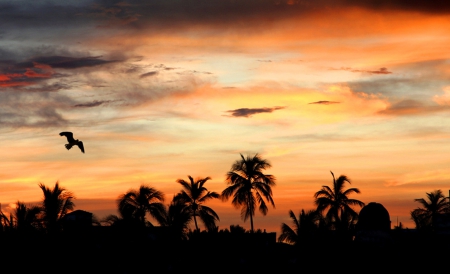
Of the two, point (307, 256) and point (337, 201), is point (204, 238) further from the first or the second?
point (337, 201)

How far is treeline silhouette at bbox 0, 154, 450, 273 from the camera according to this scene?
17875 millimetres

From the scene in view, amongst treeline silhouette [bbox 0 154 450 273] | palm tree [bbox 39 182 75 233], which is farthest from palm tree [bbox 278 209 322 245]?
palm tree [bbox 39 182 75 233]

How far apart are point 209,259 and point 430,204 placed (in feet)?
158

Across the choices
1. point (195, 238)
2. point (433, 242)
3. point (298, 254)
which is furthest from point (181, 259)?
point (433, 242)

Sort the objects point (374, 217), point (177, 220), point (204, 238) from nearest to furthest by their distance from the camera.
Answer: point (204, 238)
point (374, 217)
point (177, 220)

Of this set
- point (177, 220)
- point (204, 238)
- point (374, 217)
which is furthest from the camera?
point (177, 220)

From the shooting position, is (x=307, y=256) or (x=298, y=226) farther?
(x=298, y=226)

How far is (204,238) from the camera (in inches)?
1663

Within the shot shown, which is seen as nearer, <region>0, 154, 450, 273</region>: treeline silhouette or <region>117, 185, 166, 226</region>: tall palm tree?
<region>0, 154, 450, 273</region>: treeline silhouette

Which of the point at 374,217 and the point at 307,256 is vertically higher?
the point at 374,217

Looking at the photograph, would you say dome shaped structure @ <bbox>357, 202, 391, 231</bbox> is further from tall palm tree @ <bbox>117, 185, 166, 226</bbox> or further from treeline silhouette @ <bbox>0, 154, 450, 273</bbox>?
tall palm tree @ <bbox>117, 185, 166, 226</bbox>

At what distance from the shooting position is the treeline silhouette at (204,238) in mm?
17875

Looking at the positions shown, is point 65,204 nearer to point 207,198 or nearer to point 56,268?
point 207,198

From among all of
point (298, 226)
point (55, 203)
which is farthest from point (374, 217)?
point (55, 203)
